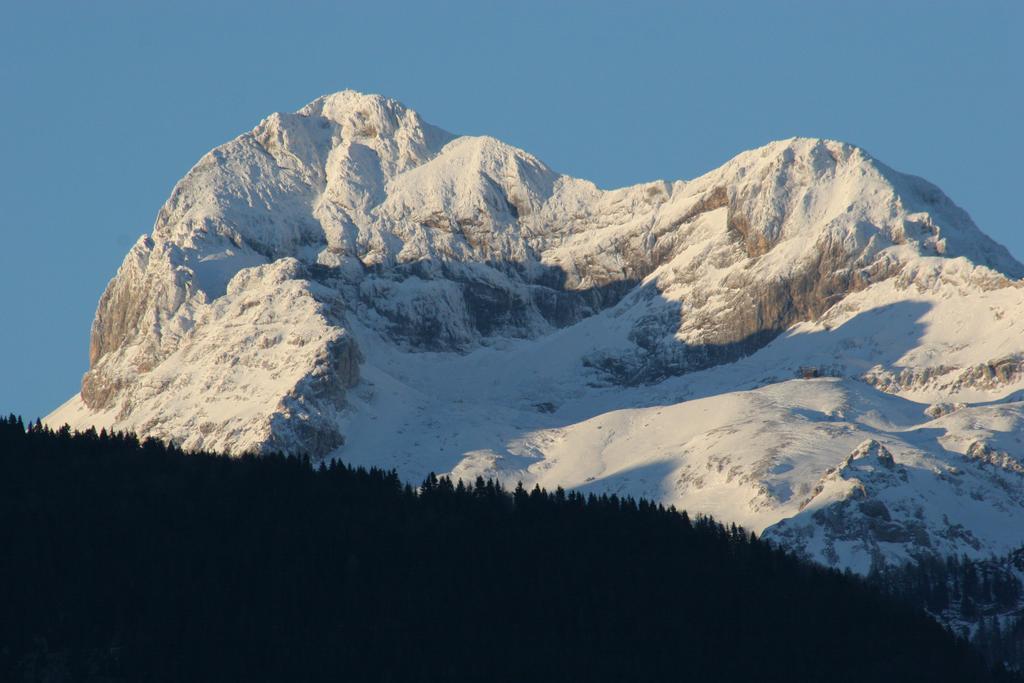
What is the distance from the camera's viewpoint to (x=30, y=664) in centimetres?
19912

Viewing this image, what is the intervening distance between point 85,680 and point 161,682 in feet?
17.7

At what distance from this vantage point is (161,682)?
653 feet

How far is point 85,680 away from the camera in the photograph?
650ft

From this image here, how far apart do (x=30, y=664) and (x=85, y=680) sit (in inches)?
172

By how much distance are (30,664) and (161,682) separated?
945cm
